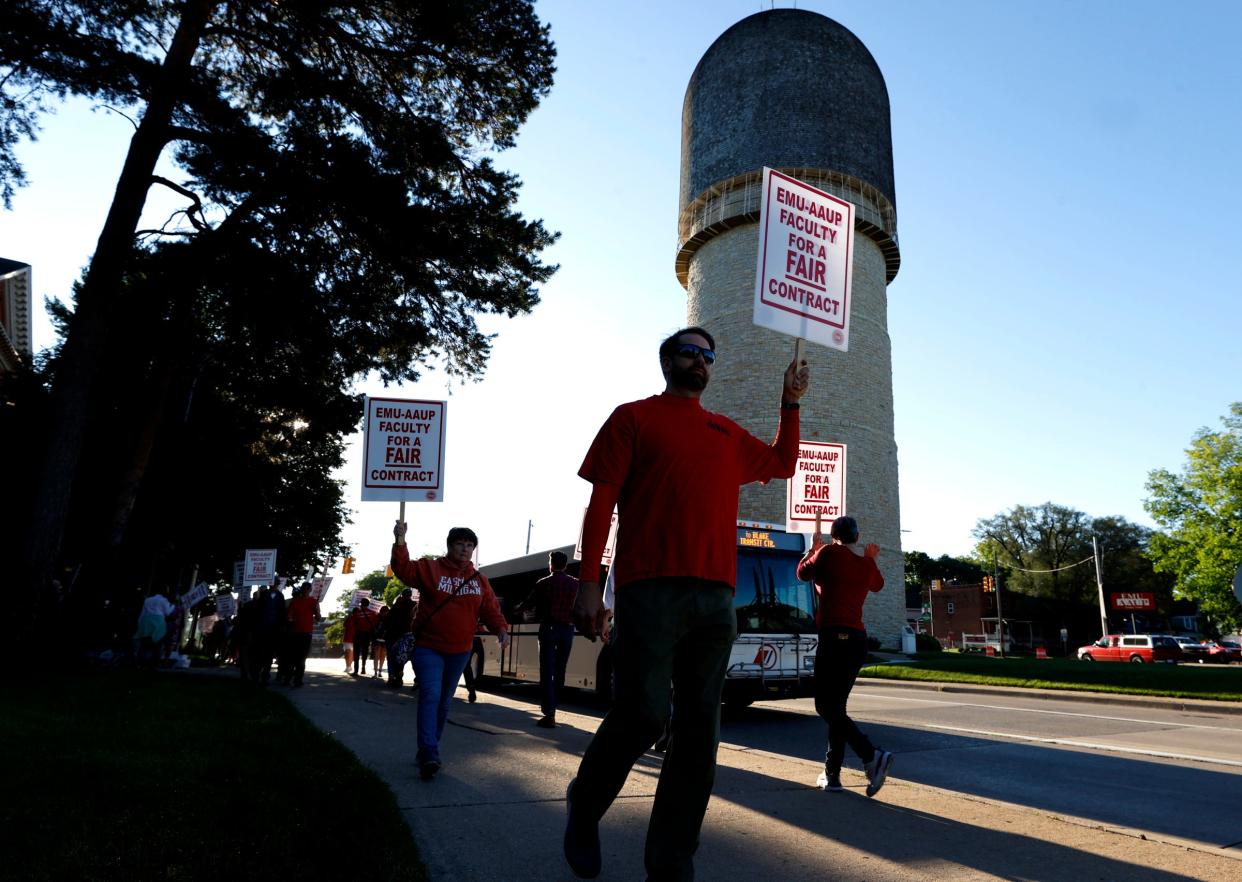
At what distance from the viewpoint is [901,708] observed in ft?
45.5

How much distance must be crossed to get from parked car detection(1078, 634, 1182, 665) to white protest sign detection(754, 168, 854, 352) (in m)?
44.3

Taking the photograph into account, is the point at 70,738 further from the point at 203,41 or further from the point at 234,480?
the point at 234,480

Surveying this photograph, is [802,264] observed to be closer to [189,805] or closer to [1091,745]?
[189,805]

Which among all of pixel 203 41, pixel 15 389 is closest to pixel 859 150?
pixel 203 41

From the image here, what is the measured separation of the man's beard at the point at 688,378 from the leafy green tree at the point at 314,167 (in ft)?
42.9

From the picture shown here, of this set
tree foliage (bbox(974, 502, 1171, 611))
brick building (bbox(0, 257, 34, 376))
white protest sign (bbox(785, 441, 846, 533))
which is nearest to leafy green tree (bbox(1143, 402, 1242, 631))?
tree foliage (bbox(974, 502, 1171, 611))

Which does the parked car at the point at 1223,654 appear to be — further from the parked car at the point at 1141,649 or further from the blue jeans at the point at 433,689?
the blue jeans at the point at 433,689

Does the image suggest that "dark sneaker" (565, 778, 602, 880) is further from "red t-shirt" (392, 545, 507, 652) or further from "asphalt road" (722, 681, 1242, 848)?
"asphalt road" (722, 681, 1242, 848)

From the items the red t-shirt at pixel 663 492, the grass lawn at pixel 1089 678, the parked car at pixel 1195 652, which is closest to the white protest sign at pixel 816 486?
the grass lawn at pixel 1089 678

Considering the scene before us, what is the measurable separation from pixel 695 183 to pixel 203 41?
27465 millimetres

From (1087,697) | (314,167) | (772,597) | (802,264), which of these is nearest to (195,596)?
(314,167)

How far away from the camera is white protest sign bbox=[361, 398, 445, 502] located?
9047 mm

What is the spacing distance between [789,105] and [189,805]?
40.0 metres

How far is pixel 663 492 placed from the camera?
326 centimetres
